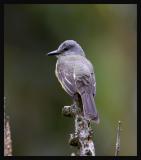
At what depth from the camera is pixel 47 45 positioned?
9.34 meters

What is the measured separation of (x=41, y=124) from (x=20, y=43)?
1.07 metres

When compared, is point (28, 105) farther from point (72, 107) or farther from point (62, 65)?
point (72, 107)

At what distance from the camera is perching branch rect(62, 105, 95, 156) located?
5.51m

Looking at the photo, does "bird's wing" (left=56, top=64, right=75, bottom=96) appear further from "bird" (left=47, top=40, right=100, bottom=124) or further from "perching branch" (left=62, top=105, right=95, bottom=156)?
"perching branch" (left=62, top=105, right=95, bottom=156)

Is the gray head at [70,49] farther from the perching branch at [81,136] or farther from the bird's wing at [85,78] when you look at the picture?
the perching branch at [81,136]

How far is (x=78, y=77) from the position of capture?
703 centimetres

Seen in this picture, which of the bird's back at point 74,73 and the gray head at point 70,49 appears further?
the gray head at point 70,49

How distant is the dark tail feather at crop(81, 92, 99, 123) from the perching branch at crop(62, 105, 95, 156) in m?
0.19

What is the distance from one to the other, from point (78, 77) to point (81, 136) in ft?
4.65

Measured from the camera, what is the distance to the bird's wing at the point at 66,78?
6.81 m

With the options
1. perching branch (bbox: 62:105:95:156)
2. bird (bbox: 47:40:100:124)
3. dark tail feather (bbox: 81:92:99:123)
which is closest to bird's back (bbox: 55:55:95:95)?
bird (bbox: 47:40:100:124)

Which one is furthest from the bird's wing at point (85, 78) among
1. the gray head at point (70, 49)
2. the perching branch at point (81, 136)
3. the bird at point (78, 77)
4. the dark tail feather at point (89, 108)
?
the perching branch at point (81, 136)

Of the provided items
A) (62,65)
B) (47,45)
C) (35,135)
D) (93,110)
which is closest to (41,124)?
Result: (35,135)

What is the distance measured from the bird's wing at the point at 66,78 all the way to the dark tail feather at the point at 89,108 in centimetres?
12
